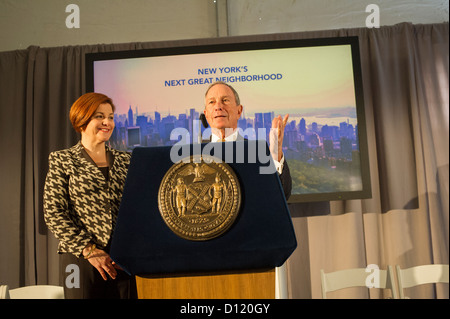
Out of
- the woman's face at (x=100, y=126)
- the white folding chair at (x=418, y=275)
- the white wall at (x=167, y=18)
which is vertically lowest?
the white folding chair at (x=418, y=275)

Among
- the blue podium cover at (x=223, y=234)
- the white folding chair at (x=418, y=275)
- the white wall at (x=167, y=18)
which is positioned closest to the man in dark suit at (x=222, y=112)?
the blue podium cover at (x=223, y=234)

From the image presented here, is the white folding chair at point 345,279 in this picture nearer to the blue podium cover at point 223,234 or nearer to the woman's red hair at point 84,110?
the woman's red hair at point 84,110

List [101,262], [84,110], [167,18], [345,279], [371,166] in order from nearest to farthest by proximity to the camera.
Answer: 1. [101,262]
2. [84,110]
3. [345,279]
4. [371,166]
5. [167,18]

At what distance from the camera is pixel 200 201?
1.04 meters

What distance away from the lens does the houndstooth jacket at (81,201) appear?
5.83 feet

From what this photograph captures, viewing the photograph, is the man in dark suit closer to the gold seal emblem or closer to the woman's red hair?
the woman's red hair

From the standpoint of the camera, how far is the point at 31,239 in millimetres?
4254

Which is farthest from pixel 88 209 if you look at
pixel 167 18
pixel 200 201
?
pixel 167 18

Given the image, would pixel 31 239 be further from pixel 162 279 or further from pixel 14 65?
pixel 162 279

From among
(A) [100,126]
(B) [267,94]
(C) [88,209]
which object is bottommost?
(C) [88,209]

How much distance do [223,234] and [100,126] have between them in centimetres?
117

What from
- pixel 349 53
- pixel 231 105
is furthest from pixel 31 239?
pixel 349 53

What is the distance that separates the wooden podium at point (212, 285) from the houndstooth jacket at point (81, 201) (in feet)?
2.52

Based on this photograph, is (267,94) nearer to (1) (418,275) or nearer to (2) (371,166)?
(2) (371,166)
